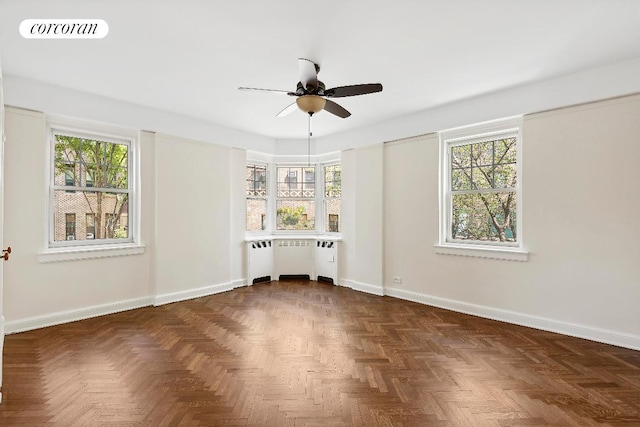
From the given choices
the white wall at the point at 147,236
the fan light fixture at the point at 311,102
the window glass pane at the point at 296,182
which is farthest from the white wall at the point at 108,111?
the fan light fixture at the point at 311,102

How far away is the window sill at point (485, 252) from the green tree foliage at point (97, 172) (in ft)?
14.3

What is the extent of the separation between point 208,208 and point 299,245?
1.85m

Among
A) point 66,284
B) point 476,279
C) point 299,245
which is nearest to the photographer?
point 66,284

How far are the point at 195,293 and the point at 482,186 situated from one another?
4307 millimetres

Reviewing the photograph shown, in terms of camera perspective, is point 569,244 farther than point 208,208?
No

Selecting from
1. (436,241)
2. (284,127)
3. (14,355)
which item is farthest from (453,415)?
(284,127)

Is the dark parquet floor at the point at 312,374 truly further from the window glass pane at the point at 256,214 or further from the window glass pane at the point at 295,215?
the window glass pane at the point at 295,215

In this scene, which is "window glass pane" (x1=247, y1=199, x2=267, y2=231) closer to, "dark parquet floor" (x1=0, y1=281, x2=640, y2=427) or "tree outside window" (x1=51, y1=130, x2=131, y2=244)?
"tree outside window" (x1=51, y1=130, x2=131, y2=244)

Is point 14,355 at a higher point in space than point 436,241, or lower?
lower

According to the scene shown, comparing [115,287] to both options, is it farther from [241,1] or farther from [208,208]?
[241,1]

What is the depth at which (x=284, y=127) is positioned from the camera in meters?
5.35

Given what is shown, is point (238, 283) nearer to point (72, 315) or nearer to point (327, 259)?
point (327, 259)

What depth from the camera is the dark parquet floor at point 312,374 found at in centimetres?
203

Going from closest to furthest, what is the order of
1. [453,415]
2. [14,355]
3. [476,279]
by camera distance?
[453,415] < [14,355] < [476,279]
